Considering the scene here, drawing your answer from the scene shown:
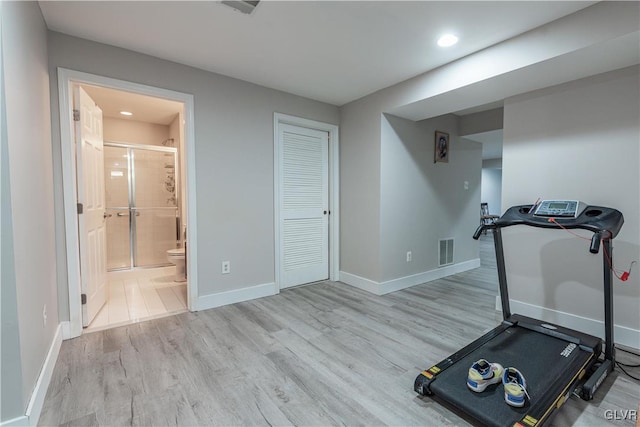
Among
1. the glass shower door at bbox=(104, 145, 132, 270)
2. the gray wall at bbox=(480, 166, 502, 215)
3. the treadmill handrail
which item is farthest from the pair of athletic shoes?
the gray wall at bbox=(480, 166, 502, 215)

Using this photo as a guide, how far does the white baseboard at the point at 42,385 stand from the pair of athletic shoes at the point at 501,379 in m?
2.14

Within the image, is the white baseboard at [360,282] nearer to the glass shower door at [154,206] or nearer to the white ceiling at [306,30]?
the white ceiling at [306,30]

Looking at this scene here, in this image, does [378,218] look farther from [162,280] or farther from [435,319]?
[162,280]

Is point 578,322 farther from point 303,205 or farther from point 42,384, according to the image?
point 42,384

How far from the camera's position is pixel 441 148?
402cm

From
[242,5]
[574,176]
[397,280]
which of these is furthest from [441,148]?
[242,5]

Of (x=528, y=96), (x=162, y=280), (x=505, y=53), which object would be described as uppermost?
(x=505, y=53)

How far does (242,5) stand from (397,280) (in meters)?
3.09

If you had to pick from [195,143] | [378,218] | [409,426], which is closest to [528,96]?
[378,218]

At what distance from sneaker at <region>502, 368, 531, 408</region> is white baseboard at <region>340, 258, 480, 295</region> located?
6.17ft

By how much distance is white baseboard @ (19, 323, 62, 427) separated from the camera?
1378 millimetres

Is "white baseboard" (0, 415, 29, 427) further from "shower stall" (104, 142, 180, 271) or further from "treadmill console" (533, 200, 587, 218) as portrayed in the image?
"shower stall" (104, 142, 180, 271)

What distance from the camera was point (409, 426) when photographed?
4.68 ft

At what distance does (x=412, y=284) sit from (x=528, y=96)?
2.36 metres
